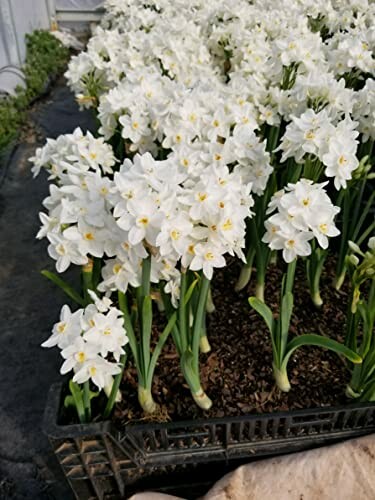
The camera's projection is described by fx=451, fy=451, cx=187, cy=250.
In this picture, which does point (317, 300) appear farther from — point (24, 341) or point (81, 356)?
point (24, 341)

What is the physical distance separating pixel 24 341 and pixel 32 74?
3443 mm

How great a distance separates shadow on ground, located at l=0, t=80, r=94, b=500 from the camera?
153 cm

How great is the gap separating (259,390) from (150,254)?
2.19 feet

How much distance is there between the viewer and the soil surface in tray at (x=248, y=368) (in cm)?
136

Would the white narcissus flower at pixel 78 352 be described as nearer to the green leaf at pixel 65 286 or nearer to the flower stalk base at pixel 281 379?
the green leaf at pixel 65 286

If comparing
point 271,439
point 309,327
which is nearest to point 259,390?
point 271,439

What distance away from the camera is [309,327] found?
158cm

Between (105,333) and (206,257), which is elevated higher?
(206,257)

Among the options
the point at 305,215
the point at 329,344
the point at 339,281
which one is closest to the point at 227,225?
the point at 305,215

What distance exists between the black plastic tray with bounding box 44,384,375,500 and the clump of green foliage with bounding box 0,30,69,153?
2.75 m

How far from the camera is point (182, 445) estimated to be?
1.27m

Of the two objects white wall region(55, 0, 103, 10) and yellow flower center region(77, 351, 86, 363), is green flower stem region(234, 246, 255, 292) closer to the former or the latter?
yellow flower center region(77, 351, 86, 363)

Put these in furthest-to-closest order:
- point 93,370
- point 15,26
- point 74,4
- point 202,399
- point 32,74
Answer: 1. point 74,4
2. point 15,26
3. point 32,74
4. point 202,399
5. point 93,370

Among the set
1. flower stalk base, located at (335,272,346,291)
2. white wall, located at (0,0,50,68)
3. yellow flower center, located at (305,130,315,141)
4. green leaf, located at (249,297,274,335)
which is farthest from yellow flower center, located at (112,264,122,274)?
white wall, located at (0,0,50,68)
